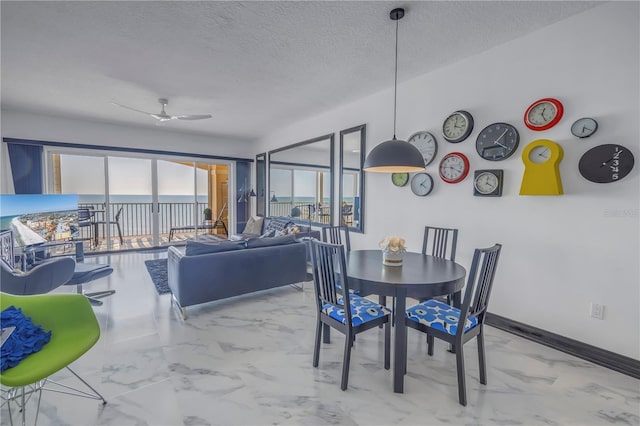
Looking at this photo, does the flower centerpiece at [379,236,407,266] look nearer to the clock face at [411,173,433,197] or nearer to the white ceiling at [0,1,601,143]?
the clock face at [411,173,433,197]

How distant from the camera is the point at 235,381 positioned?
2080 mm

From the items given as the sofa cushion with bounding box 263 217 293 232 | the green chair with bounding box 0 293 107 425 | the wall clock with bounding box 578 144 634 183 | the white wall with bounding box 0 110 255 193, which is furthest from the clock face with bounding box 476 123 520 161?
the white wall with bounding box 0 110 255 193

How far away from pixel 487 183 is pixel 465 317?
168 cm

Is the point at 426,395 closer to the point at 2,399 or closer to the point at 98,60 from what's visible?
the point at 2,399

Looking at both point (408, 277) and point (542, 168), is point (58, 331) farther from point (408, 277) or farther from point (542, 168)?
point (542, 168)

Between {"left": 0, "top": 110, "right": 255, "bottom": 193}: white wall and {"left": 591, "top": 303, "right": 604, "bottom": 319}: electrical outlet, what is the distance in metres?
7.08

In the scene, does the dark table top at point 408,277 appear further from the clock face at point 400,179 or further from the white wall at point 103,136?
the white wall at point 103,136

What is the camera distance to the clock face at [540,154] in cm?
255

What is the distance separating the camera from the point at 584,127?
7.73 feet

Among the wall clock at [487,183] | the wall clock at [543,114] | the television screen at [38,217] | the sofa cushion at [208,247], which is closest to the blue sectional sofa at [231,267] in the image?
the sofa cushion at [208,247]

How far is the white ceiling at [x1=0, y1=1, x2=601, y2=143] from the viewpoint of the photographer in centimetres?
231

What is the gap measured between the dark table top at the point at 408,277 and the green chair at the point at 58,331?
64.3 inches

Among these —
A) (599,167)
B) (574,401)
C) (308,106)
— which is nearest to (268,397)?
(574,401)

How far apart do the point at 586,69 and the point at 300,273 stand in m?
3.45
